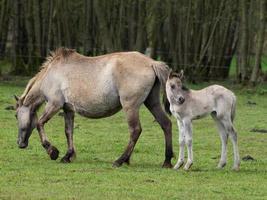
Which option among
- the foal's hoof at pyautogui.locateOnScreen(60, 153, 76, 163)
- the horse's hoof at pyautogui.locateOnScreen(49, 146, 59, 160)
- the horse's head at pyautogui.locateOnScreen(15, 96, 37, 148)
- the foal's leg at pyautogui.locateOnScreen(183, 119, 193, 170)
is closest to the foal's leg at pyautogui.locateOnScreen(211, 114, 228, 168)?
the foal's leg at pyautogui.locateOnScreen(183, 119, 193, 170)

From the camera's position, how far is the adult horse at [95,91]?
13.6m

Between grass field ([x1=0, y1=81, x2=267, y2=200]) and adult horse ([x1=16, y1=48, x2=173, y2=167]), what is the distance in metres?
0.48

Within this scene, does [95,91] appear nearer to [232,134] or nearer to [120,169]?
[120,169]

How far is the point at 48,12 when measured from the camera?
1283 inches

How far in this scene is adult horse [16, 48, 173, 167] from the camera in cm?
1363

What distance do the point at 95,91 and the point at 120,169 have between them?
1.59 metres

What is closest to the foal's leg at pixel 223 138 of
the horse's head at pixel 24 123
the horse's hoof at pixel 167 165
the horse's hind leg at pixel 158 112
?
the horse's hoof at pixel 167 165

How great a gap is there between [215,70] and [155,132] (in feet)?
47.7

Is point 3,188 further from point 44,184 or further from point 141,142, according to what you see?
point 141,142

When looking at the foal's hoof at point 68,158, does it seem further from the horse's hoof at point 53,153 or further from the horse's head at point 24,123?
the horse's head at point 24,123

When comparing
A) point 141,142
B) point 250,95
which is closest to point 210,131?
point 141,142

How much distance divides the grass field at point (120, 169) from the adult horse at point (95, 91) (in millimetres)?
483

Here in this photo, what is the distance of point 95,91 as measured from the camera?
14.0 meters

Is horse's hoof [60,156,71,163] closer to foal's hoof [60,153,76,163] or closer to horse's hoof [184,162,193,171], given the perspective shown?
foal's hoof [60,153,76,163]
